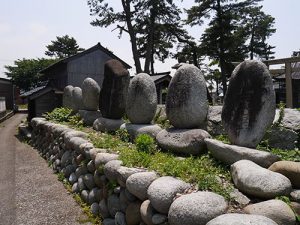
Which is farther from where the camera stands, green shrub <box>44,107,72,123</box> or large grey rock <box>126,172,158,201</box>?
green shrub <box>44,107,72,123</box>

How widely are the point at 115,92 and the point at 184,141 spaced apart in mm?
4017

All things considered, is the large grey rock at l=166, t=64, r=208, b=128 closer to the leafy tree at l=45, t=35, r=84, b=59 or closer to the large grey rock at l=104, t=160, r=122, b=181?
the large grey rock at l=104, t=160, r=122, b=181

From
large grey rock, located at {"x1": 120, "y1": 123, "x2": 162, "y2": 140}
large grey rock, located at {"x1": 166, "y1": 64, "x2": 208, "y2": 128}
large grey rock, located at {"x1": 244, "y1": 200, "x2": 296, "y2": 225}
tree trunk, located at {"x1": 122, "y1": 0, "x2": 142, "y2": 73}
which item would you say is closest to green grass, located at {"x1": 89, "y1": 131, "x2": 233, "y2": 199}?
large grey rock, located at {"x1": 244, "y1": 200, "x2": 296, "y2": 225}

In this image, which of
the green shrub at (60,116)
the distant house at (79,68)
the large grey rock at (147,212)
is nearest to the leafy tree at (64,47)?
the distant house at (79,68)

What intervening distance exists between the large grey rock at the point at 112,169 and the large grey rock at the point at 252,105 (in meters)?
1.99

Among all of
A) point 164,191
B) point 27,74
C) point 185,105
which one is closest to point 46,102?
point 185,105

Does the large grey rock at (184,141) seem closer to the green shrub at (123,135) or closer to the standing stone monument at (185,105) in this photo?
the standing stone monument at (185,105)

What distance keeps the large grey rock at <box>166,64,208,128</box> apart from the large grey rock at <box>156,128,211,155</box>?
0.87 feet

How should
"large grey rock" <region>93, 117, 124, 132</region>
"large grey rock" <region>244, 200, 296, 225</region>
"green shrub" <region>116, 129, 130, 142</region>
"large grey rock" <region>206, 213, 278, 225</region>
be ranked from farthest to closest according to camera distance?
"large grey rock" <region>93, 117, 124, 132</region>
"green shrub" <region>116, 129, 130, 142</region>
"large grey rock" <region>244, 200, 296, 225</region>
"large grey rock" <region>206, 213, 278, 225</region>

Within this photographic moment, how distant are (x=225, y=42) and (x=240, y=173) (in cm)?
2123

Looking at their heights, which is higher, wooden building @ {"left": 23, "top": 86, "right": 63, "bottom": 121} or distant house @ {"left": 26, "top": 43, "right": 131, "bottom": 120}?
distant house @ {"left": 26, "top": 43, "right": 131, "bottom": 120}

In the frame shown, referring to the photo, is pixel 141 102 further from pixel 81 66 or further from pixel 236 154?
pixel 81 66

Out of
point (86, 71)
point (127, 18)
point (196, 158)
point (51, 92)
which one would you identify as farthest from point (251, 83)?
point (127, 18)

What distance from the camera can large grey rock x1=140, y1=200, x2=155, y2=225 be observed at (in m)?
3.96
